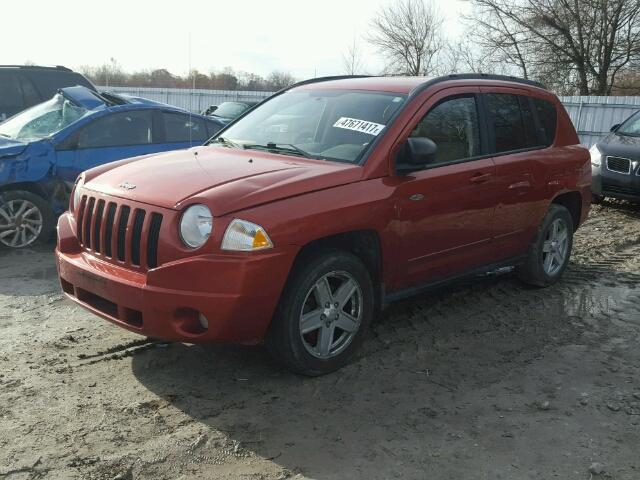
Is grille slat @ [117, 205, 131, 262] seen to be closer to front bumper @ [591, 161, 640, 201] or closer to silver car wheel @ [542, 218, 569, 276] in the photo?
silver car wheel @ [542, 218, 569, 276]

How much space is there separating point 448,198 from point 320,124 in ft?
3.41

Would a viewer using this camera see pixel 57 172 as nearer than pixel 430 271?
No

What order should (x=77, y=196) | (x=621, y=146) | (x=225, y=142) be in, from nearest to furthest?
(x=77, y=196) → (x=225, y=142) → (x=621, y=146)

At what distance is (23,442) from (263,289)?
139 cm

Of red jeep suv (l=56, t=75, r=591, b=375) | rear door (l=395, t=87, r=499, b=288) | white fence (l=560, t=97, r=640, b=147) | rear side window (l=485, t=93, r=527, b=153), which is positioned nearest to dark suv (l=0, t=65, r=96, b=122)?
red jeep suv (l=56, t=75, r=591, b=375)

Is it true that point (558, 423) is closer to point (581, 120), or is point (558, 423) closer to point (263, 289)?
point (263, 289)

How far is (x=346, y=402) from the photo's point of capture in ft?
12.2

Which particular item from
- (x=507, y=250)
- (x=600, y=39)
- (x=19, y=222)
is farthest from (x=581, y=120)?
(x=19, y=222)

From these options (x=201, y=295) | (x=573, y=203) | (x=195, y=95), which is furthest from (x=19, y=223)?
(x=195, y=95)

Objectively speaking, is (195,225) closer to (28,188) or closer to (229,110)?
(28,188)

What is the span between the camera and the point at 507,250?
212 inches

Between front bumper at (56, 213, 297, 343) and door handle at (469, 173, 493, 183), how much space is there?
1767 mm

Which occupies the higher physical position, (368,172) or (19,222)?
(368,172)

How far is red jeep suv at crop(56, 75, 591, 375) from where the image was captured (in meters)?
3.48
